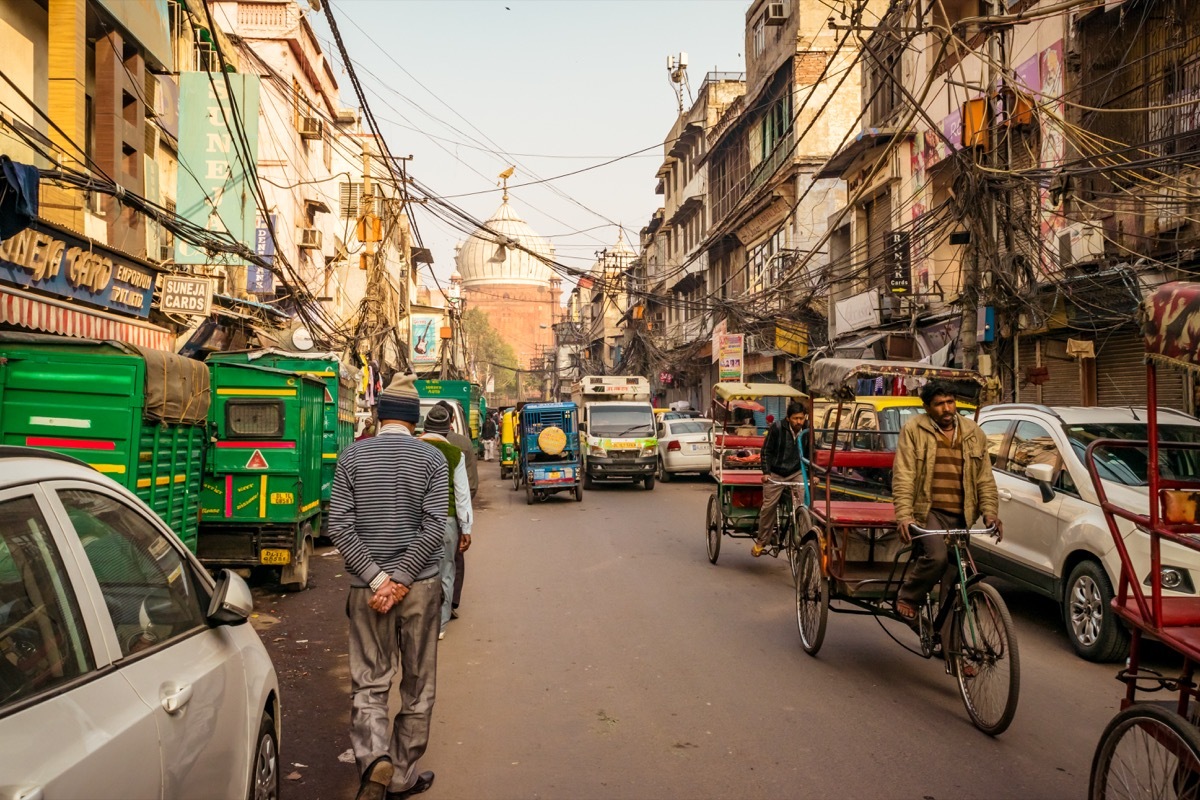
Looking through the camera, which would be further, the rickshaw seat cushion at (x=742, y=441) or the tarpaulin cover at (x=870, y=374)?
the rickshaw seat cushion at (x=742, y=441)

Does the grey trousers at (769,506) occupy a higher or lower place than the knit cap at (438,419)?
lower

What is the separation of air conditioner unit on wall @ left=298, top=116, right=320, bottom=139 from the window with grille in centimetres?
2278

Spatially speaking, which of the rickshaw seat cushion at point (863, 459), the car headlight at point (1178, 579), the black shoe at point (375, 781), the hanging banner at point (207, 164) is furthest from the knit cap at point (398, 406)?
the hanging banner at point (207, 164)

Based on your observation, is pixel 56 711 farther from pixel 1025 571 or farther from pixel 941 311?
pixel 941 311

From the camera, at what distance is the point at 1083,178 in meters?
15.9

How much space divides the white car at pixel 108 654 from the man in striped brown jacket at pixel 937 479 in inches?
169

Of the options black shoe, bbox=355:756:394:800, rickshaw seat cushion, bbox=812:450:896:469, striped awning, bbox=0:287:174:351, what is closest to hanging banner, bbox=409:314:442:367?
striped awning, bbox=0:287:174:351

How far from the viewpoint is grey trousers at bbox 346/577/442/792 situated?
4977 mm

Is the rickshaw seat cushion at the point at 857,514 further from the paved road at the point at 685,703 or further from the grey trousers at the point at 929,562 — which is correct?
the paved road at the point at 685,703

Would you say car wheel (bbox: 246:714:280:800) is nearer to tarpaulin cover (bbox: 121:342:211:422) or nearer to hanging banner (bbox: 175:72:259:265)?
tarpaulin cover (bbox: 121:342:211:422)

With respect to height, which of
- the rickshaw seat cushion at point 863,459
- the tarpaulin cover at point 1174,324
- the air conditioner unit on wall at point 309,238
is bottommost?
the rickshaw seat cushion at point 863,459

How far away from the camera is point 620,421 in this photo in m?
26.0

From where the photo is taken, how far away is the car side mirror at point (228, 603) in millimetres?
3709

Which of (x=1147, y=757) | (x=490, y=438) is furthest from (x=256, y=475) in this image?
(x=490, y=438)
